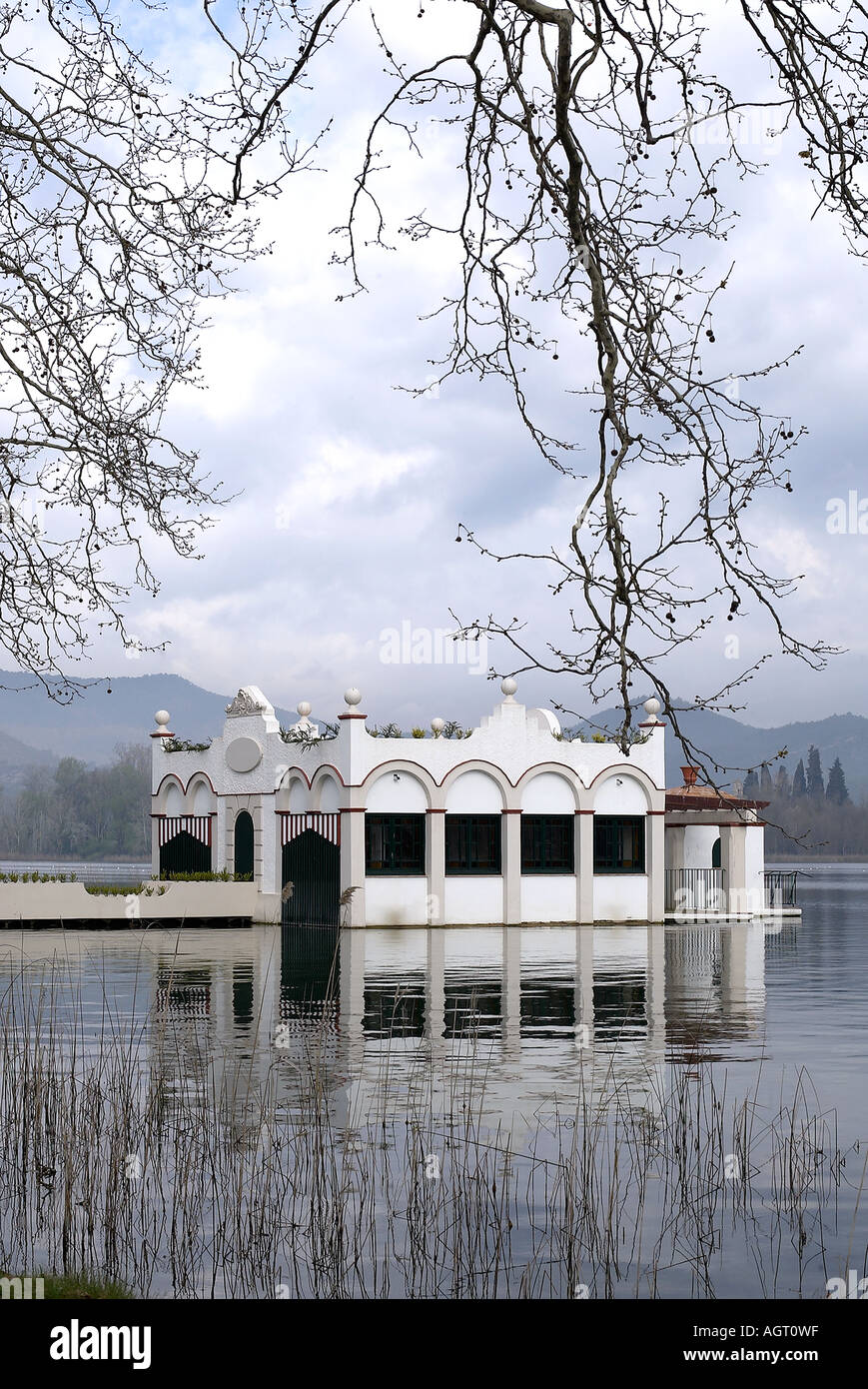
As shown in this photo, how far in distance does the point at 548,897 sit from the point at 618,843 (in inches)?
101

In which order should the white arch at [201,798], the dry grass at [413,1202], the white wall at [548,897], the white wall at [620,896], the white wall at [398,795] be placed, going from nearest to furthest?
the dry grass at [413,1202] → the white wall at [398,795] → the white wall at [548,897] → the white wall at [620,896] → the white arch at [201,798]

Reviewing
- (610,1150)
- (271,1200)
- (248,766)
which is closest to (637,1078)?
(610,1150)

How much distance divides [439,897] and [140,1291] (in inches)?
1263

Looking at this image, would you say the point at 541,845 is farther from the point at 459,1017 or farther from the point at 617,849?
the point at 459,1017

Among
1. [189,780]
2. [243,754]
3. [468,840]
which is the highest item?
[243,754]

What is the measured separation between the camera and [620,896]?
42406 millimetres

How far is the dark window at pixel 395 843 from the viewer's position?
1540 inches

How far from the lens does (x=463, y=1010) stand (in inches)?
766

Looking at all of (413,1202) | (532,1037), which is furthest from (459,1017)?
(413,1202)

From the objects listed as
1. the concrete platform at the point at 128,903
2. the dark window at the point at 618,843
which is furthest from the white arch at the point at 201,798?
the dark window at the point at 618,843

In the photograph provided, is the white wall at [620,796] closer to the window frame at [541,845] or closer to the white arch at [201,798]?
the window frame at [541,845]

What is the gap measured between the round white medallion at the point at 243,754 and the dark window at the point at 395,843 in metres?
5.03

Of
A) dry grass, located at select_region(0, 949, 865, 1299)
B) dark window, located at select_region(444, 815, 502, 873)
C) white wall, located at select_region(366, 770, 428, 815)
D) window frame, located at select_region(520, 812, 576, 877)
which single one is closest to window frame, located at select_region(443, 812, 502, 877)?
dark window, located at select_region(444, 815, 502, 873)
